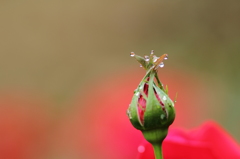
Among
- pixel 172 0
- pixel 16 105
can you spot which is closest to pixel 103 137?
pixel 16 105

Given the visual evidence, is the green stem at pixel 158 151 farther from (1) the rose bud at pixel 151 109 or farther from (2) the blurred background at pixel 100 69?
(2) the blurred background at pixel 100 69

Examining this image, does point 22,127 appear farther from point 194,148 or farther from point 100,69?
point 194,148

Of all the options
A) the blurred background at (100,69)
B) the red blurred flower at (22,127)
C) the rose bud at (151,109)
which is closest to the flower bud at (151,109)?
the rose bud at (151,109)

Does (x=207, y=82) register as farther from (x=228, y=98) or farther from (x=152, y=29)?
(x=152, y=29)

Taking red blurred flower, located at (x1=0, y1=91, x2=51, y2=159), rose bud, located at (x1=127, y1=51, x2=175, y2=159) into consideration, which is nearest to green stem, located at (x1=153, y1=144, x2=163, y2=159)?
rose bud, located at (x1=127, y1=51, x2=175, y2=159)

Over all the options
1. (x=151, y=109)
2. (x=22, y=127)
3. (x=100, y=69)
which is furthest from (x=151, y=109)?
(x=100, y=69)
